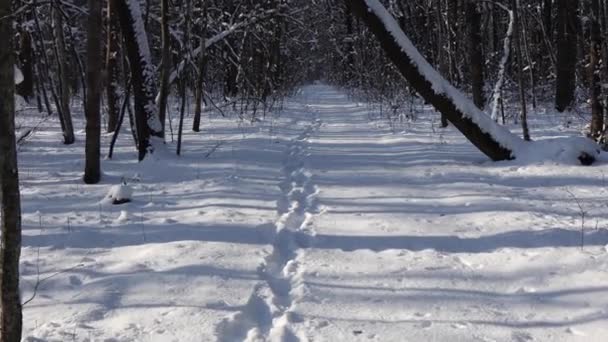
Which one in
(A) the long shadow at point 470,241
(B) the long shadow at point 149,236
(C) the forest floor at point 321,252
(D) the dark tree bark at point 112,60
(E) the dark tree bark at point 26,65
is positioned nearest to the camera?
(C) the forest floor at point 321,252

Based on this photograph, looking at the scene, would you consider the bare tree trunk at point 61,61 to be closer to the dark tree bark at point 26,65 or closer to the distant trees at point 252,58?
the distant trees at point 252,58

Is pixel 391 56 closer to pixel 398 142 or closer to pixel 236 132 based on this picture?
pixel 398 142

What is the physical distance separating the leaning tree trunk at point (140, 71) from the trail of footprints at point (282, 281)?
3263mm

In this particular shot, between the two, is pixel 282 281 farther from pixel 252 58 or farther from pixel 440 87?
pixel 252 58

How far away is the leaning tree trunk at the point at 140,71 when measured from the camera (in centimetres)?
899

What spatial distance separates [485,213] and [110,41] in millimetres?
8325

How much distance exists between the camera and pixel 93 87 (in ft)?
25.1

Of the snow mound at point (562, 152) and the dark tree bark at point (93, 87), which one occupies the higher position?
the dark tree bark at point (93, 87)

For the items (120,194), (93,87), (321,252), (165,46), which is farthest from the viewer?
(165,46)

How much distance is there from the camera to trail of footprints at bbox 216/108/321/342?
3.35m

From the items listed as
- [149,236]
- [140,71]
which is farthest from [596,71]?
[140,71]

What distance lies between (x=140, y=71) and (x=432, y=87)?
4887 millimetres

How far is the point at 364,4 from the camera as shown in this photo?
25.9ft

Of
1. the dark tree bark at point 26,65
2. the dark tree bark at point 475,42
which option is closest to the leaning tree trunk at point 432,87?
the dark tree bark at point 475,42
